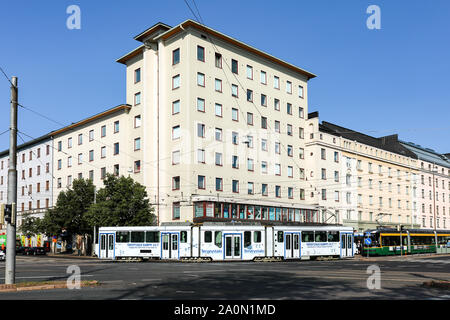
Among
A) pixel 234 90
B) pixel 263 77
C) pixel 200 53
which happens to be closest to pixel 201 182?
pixel 234 90

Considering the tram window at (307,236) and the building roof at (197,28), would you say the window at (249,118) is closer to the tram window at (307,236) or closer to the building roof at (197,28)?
the building roof at (197,28)

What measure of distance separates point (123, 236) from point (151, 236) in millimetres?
2377

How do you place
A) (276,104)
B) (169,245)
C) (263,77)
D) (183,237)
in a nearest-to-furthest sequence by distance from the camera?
1. (183,237)
2. (169,245)
3. (263,77)
4. (276,104)

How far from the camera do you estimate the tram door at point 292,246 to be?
39562 millimetres

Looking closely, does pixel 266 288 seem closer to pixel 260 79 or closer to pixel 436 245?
pixel 260 79

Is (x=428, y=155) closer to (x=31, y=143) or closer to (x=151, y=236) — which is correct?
(x=151, y=236)

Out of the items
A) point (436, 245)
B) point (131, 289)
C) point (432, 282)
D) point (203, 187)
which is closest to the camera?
point (131, 289)

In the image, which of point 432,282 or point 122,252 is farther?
point 122,252

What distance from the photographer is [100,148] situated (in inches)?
2448

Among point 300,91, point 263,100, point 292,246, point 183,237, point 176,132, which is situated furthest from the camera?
point 300,91

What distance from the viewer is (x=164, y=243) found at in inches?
1513

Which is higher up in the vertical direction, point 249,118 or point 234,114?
point 234,114

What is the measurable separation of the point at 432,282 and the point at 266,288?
5.97m
